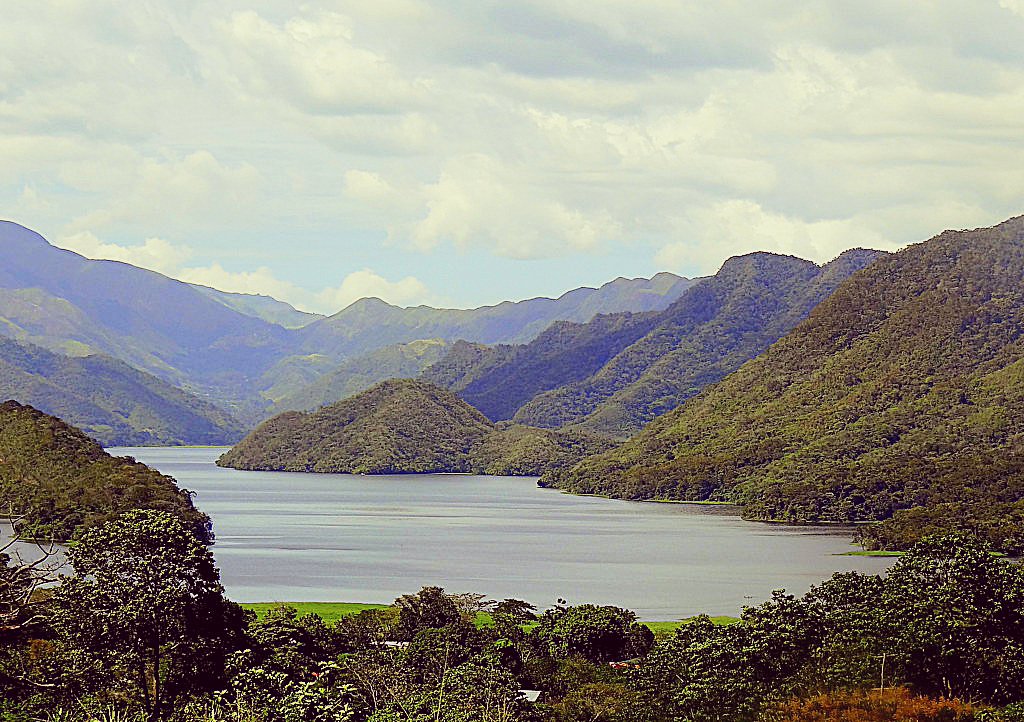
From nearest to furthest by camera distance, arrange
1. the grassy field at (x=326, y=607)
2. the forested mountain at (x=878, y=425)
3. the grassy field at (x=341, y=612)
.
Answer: the grassy field at (x=341, y=612)
the grassy field at (x=326, y=607)
the forested mountain at (x=878, y=425)

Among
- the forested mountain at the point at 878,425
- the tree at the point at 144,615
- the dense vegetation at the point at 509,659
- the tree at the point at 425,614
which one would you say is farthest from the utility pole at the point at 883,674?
the forested mountain at the point at 878,425

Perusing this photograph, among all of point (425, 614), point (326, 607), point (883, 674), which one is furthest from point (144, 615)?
point (326, 607)

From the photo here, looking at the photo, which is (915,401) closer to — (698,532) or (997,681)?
(698,532)

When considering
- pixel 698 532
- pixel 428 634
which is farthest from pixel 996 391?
pixel 428 634

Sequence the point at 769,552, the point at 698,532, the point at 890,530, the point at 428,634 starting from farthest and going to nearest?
the point at 698,532, the point at 890,530, the point at 769,552, the point at 428,634

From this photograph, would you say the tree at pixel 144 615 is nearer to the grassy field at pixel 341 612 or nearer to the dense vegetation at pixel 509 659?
the dense vegetation at pixel 509 659

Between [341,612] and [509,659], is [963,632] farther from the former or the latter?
[341,612]
